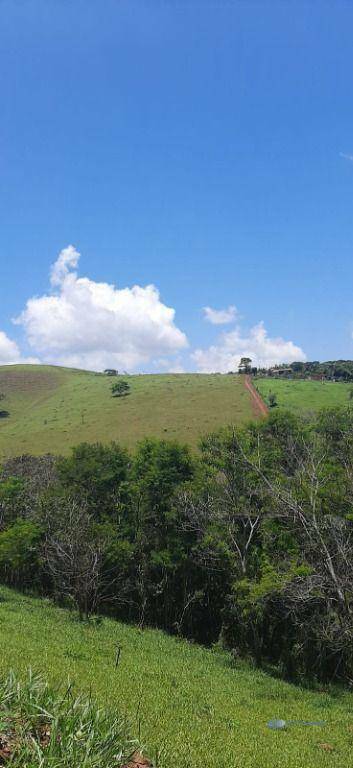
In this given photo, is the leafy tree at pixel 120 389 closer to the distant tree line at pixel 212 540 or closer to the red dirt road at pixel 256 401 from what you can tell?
the red dirt road at pixel 256 401

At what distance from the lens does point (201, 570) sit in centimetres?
3844

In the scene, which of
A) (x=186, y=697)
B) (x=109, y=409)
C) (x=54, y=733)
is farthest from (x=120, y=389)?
(x=54, y=733)

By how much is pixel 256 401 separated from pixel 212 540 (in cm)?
8257

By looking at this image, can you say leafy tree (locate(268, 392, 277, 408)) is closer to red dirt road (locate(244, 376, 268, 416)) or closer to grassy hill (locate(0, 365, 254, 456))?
red dirt road (locate(244, 376, 268, 416))

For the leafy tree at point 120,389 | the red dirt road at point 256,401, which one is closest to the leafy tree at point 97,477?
the red dirt road at point 256,401

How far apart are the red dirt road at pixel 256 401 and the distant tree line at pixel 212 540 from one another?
5299 centimetres

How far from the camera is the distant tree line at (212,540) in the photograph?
1022 inches

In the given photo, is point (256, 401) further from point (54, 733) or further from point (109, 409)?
point (54, 733)

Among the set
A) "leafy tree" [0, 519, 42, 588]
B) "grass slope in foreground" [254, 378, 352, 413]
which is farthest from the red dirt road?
"leafy tree" [0, 519, 42, 588]

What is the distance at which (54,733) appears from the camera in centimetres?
523

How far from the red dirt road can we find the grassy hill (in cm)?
138

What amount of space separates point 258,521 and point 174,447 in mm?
11297

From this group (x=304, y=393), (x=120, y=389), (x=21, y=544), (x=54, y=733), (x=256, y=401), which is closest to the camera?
(x=54, y=733)

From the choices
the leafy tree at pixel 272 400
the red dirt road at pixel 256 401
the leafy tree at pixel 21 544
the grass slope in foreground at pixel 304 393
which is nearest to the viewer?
the leafy tree at pixel 21 544
